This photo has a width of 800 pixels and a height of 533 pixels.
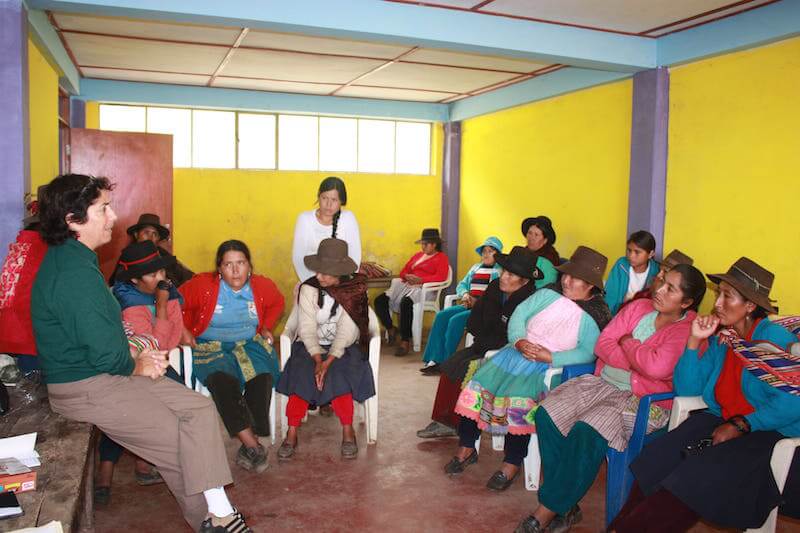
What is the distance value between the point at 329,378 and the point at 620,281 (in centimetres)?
223

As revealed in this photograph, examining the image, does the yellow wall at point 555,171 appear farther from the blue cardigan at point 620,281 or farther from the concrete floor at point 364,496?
the concrete floor at point 364,496

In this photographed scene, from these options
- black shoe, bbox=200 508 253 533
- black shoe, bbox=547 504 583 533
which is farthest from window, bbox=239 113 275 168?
black shoe, bbox=547 504 583 533

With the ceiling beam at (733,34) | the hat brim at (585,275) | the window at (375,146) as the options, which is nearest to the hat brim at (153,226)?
the hat brim at (585,275)

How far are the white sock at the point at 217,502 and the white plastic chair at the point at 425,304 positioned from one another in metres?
3.98

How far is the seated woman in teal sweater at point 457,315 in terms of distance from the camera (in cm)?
539

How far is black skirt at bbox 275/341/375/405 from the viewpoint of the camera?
12.7ft

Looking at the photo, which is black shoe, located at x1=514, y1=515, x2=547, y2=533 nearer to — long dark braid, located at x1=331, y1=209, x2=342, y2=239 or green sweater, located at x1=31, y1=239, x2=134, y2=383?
green sweater, located at x1=31, y1=239, x2=134, y2=383

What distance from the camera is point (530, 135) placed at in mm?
6695

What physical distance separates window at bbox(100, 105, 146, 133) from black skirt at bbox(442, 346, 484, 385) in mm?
4615

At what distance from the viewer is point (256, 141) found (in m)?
7.38

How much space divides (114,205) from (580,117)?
13.9ft

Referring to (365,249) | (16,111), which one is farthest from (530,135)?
(16,111)

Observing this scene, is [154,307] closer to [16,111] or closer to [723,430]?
[16,111]

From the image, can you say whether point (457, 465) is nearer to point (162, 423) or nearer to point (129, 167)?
point (162, 423)
